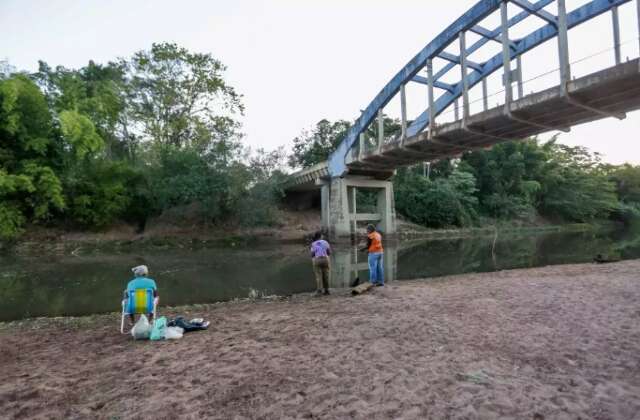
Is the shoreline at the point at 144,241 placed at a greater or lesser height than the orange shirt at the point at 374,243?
lesser

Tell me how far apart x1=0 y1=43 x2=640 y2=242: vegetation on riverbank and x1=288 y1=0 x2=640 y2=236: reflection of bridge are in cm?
557

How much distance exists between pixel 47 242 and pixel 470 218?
123ft

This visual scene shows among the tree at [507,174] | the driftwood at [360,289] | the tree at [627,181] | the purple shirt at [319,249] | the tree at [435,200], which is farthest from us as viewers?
the tree at [627,181]

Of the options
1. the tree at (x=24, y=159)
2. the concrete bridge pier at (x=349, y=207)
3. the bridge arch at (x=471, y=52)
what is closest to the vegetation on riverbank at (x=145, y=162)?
the tree at (x=24, y=159)

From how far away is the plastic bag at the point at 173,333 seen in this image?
5.02 metres

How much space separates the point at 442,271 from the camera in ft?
44.1

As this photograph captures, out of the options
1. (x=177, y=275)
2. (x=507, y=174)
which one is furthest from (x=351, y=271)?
(x=507, y=174)

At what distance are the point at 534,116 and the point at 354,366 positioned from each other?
1831 cm

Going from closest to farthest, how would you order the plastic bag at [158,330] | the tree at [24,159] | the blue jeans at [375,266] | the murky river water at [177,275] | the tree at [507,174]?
1. the plastic bag at [158,330]
2. the blue jeans at [375,266]
3. the murky river water at [177,275]
4. the tree at [24,159]
5. the tree at [507,174]

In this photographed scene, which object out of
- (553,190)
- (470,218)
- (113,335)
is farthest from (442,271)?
(553,190)

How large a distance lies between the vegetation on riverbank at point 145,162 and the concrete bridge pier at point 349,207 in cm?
416

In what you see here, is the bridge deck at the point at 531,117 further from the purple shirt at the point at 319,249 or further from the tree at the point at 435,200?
the purple shirt at the point at 319,249

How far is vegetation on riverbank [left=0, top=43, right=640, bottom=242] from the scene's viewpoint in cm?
2261

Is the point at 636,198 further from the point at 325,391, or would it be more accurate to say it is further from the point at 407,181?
the point at 325,391
